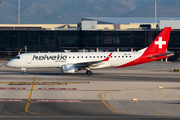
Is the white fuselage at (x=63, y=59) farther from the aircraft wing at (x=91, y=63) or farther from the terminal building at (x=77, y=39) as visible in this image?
the terminal building at (x=77, y=39)

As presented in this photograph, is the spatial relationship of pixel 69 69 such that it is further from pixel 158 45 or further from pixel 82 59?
pixel 158 45

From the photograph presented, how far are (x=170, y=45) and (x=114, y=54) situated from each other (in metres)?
47.6

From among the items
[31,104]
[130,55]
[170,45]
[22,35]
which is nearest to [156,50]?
[130,55]

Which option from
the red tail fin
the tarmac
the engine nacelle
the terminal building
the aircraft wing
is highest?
the terminal building

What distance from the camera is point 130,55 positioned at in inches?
1891

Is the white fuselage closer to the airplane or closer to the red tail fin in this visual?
the airplane

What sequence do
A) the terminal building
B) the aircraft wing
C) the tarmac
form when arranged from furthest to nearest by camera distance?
the terminal building < the aircraft wing < the tarmac

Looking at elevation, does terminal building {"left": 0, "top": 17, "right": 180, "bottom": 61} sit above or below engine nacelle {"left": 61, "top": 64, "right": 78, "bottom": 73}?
above

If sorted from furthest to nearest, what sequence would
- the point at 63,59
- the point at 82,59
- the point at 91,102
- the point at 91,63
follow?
the point at 82,59 → the point at 63,59 → the point at 91,63 → the point at 91,102

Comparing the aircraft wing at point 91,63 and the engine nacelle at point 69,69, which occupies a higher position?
the aircraft wing at point 91,63

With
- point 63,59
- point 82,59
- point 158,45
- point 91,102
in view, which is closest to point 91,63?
point 82,59

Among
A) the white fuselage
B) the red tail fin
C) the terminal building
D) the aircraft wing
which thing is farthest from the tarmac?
the terminal building

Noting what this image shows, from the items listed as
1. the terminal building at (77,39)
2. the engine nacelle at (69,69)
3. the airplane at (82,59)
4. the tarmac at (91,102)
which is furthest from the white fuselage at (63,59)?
the terminal building at (77,39)

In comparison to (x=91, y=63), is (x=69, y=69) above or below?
below
